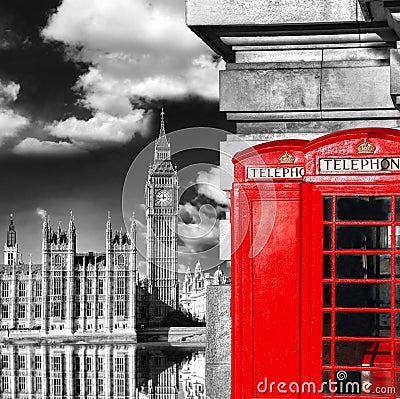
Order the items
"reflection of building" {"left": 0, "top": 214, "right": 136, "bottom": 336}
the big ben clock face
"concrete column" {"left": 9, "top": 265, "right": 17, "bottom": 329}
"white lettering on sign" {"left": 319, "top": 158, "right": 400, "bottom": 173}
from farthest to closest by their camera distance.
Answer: the big ben clock face, "reflection of building" {"left": 0, "top": 214, "right": 136, "bottom": 336}, "concrete column" {"left": 9, "top": 265, "right": 17, "bottom": 329}, "white lettering on sign" {"left": 319, "top": 158, "right": 400, "bottom": 173}

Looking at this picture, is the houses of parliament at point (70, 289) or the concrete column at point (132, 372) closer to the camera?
the concrete column at point (132, 372)

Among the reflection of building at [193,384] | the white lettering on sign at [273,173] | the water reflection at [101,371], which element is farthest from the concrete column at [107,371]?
the white lettering on sign at [273,173]

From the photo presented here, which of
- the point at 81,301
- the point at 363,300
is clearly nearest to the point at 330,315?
the point at 363,300

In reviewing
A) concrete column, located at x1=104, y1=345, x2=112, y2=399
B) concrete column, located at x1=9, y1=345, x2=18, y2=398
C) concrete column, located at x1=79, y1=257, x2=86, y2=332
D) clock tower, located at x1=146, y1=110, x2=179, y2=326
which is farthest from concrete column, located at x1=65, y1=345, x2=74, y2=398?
clock tower, located at x1=146, y1=110, x2=179, y2=326

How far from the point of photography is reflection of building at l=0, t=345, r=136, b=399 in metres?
36.0

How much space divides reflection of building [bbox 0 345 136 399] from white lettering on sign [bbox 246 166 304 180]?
27.7 meters

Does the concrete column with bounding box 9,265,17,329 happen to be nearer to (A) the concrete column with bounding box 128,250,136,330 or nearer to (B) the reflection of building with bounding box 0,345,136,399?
(B) the reflection of building with bounding box 0,345,136,399

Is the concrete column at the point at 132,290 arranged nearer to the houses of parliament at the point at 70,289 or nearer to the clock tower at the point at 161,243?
the houses of parliament at the point at 70,289

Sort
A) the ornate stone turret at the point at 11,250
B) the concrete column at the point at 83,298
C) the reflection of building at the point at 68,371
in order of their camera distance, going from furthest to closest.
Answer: the concrete column at the point at 83,298
the ornate stone turret at the point at 11,250
the reflection of building at the point at 68,371

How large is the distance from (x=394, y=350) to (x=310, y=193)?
927mm

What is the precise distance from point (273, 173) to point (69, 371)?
138 ft

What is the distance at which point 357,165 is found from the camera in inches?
185

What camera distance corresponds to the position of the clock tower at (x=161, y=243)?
6894 cm

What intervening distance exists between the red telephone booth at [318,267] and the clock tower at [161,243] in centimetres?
6232
